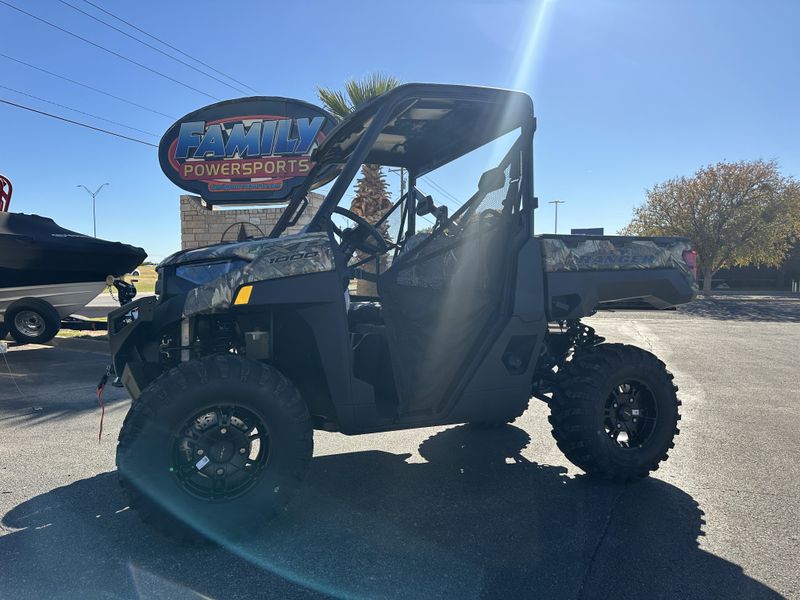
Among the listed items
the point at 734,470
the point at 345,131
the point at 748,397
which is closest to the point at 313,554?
the point at 345,131

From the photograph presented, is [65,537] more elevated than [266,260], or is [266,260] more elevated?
[266,260]

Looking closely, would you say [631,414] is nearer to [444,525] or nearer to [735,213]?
[444,525]

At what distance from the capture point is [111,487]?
11.7 ft

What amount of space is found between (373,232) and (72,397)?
4.71 meters

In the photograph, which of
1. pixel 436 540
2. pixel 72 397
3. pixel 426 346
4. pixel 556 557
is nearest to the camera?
pixel 556 557

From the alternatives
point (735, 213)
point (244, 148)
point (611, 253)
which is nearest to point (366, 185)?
point (244, 148)

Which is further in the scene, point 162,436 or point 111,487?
point 111,487

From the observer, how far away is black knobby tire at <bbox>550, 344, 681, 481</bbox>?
3586 mm

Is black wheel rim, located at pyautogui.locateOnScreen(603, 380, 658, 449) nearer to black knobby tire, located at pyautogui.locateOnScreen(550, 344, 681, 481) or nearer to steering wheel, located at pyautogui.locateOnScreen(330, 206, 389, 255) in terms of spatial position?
black knobby tire, located at pyautogui.locateOnScreen(550, 344, 681, 481)

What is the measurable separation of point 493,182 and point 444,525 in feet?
7.42

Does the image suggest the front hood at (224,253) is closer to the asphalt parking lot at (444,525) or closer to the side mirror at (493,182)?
the side mirror at (493,182)

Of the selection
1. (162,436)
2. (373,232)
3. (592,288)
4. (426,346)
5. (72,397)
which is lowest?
(72,397)

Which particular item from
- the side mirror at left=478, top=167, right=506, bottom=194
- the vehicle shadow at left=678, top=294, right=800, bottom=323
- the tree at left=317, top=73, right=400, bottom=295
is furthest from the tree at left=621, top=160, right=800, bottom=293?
the side mirror at left=478, top=167, right=506, bottom=194

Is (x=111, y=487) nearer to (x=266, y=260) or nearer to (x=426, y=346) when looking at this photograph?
(x=266, y=260)
